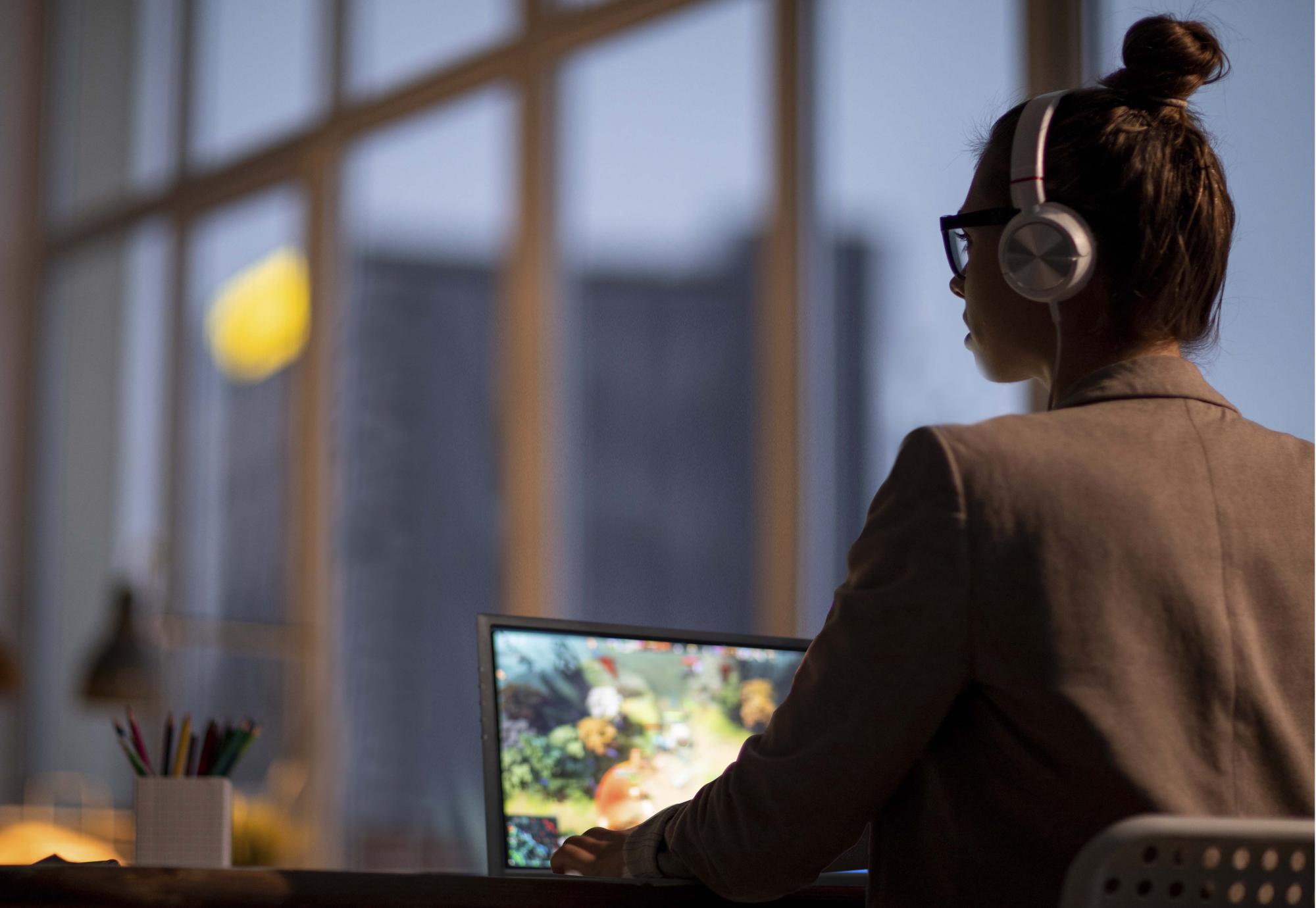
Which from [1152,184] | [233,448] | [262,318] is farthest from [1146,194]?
[233,448]

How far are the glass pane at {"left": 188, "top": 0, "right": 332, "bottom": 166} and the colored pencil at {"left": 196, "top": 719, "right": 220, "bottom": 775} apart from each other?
13.2 feet

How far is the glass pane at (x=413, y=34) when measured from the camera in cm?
491

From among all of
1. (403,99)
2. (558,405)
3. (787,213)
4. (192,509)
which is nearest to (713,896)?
(787,213)

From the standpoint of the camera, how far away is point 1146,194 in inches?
51.4

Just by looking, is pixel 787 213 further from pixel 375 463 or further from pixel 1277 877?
pixel 1277 877

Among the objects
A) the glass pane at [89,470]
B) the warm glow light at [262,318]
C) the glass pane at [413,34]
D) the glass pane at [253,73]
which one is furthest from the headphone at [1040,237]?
the glass pane at [89,470]

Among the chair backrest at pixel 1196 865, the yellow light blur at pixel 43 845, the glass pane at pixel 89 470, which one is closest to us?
the chair backrest at pixel 1196 865

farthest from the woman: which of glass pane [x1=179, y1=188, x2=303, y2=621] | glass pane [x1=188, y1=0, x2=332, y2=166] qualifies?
glass pane [x1=188, y1=0, x2=332, y2=166]

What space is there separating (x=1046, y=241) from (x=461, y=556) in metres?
3.67

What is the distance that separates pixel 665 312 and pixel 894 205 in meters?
0.82

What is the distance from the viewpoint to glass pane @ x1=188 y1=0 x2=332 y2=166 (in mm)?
5645

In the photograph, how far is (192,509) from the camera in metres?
6.00

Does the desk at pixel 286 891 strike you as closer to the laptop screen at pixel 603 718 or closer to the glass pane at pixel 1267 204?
the laptop screen at pixel 603 718

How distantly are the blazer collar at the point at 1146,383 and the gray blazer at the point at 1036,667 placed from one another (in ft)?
0.14
